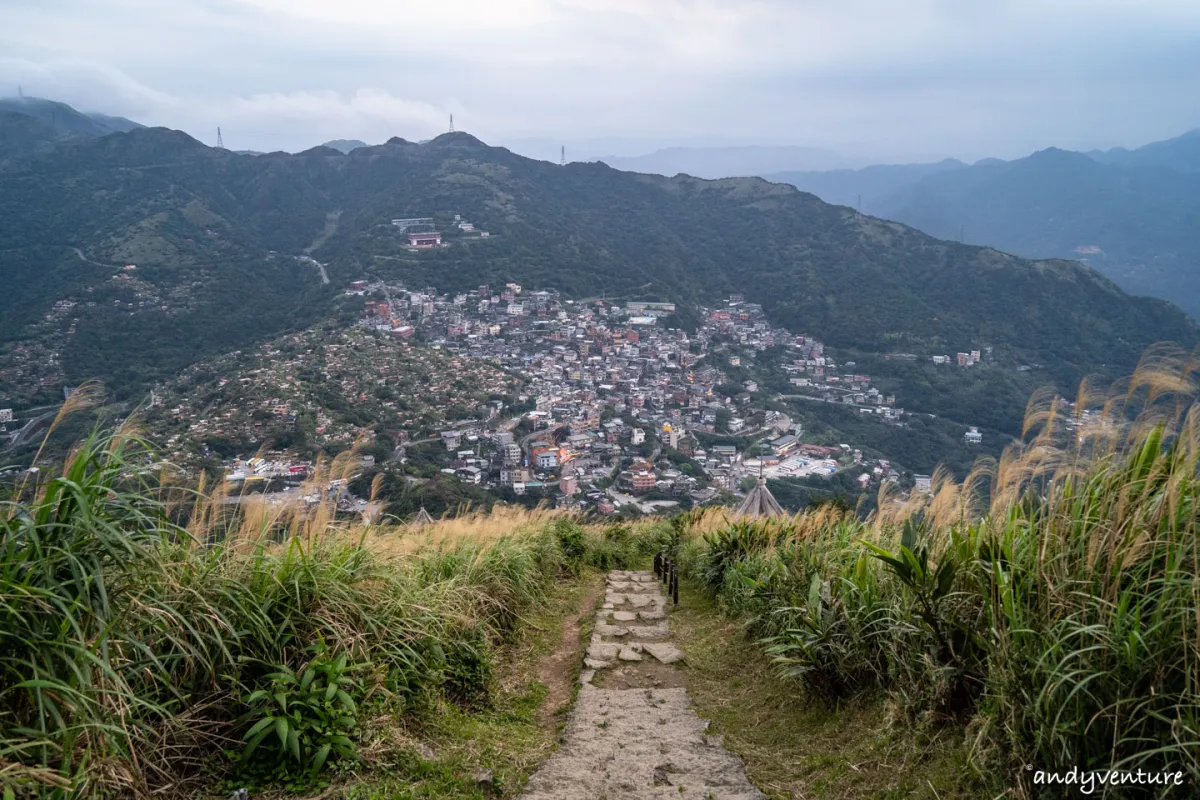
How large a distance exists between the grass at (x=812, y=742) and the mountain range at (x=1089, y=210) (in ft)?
198

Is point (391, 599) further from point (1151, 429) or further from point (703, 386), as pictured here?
point (703, 386)

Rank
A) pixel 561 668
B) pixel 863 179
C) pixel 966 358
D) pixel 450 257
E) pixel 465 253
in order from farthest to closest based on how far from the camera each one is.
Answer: pixel 863 179, pixel 465 253, pixel 450 257, pixel 966 358, pixel 561 668

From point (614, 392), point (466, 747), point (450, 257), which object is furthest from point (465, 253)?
point (466, 747)

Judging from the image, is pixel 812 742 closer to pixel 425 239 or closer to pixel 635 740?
pixel 635 740

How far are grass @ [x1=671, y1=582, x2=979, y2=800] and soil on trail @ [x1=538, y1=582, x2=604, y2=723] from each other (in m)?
0.95

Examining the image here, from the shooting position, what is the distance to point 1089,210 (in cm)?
8281

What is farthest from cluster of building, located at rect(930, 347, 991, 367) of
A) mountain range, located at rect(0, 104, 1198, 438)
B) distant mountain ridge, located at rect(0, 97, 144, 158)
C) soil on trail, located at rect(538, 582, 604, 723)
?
distant mountain ridge, located at rect(0, 97, 144, 158)

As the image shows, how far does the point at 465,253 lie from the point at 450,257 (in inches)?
76.8

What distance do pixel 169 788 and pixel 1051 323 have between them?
54496 millimetres

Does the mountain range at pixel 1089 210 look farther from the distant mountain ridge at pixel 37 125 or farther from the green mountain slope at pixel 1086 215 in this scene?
the distant mountain ridge at pixel 37 125

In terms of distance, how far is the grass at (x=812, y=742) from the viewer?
289cm

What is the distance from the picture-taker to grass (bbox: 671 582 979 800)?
Result: 2891mm

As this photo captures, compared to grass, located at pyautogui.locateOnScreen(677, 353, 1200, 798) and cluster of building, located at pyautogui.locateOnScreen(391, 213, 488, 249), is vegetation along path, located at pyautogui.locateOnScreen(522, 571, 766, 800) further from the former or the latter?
cluster of building, located at pyautogui.locateOnScreen(391, 213, 488, 249)

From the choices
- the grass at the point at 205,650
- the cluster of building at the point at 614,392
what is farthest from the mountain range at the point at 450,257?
the grass at the point at 205,650
